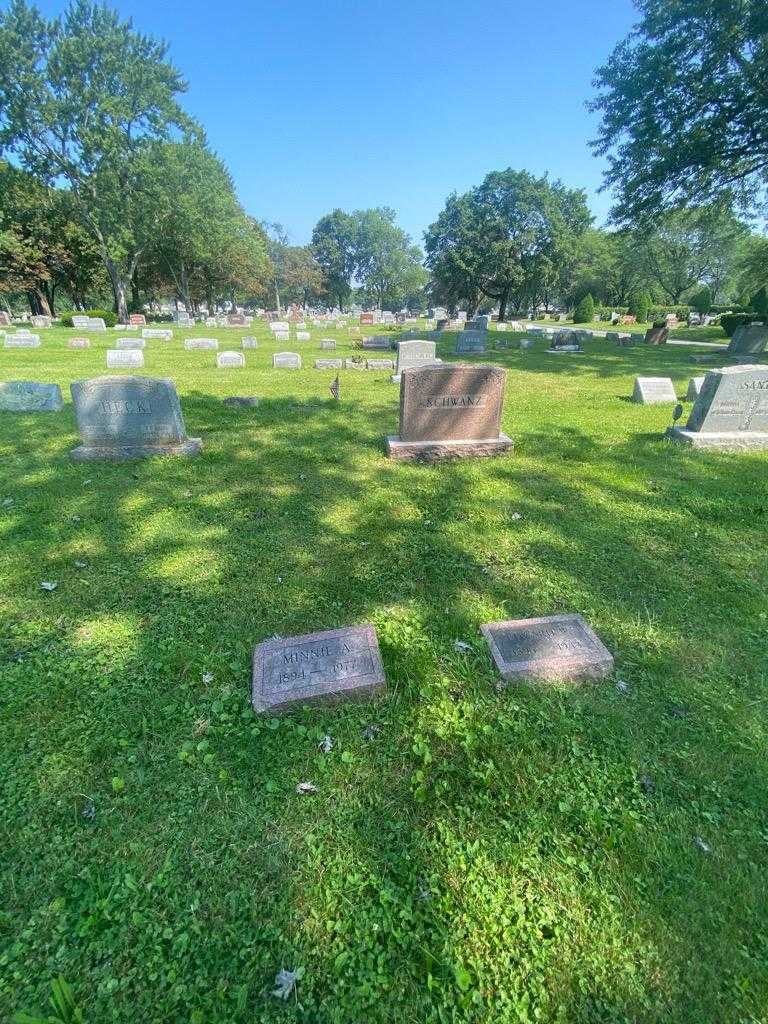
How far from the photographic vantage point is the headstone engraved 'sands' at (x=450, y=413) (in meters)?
5.99

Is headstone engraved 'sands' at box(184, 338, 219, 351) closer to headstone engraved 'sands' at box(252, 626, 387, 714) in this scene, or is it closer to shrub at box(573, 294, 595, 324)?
headstone engraved 'sands' at box(252, 626, 387, 714)

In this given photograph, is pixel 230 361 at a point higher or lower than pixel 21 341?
higher

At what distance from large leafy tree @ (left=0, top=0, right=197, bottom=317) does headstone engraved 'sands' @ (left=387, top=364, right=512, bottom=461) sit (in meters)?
35.0

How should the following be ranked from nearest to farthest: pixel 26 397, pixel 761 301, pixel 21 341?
1. pixel 26 397
2. pixel 21 341
3. pixel 761 301

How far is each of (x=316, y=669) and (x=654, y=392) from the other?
1003cm

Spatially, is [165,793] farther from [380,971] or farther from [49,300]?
[49,300]

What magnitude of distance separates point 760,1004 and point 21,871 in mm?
2643

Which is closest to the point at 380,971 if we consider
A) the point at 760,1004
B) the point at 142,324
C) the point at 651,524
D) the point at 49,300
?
the point at 760,1004

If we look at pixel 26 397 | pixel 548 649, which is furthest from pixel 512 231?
pixel 548 649

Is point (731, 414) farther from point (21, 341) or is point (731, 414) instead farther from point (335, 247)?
point (335, 247)

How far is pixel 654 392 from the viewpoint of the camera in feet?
31.7

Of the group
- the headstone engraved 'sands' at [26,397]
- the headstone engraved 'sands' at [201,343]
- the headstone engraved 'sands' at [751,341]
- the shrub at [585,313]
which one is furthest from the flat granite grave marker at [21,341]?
the shrub at [585,313]

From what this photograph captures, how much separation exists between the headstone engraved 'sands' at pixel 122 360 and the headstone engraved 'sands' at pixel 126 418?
30.4ft

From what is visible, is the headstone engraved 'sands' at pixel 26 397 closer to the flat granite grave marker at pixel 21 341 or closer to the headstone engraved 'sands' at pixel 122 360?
the headstone engraved 'sands' at pixel 122 360
